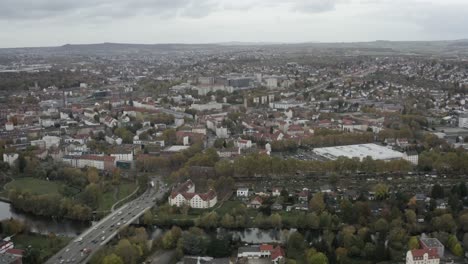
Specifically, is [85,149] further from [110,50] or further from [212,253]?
[110,50]

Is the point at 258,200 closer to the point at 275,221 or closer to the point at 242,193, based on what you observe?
the point at 242,193

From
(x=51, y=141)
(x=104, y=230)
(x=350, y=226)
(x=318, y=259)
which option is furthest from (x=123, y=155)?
(x=318, y=259)

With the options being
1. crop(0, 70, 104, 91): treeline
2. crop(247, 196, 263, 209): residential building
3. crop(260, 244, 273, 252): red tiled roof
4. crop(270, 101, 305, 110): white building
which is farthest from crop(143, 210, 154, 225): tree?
crop(0, 70, 104, 91): treeline

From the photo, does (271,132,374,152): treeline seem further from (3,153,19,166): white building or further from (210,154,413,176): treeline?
(3,153,19,166): white building

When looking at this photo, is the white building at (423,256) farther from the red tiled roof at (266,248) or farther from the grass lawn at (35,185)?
the grass lawn at (35,185)

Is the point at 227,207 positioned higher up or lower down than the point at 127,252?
lower down

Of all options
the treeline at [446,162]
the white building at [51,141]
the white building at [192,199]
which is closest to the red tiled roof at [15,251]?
the white building at [192,199]
